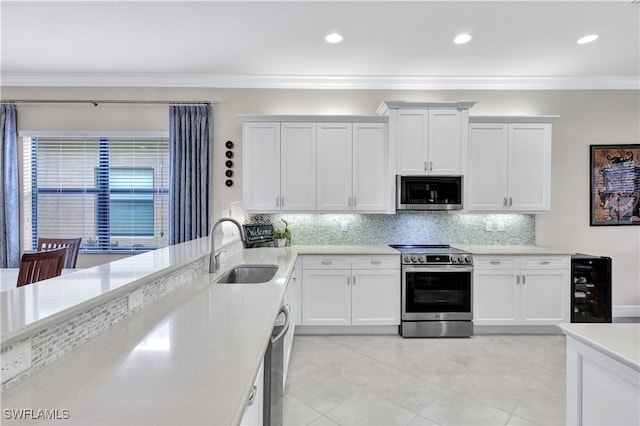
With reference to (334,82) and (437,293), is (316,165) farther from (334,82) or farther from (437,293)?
(437,293)

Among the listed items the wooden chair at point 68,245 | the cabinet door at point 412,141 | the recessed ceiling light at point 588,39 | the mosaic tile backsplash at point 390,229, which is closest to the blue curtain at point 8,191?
the wooden chair at point 68,245

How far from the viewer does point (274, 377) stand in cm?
154

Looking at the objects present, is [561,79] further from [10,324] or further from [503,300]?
[10,324]

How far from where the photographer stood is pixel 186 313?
1307 mm

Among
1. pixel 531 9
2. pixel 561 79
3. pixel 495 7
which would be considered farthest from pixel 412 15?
pixel 561 79

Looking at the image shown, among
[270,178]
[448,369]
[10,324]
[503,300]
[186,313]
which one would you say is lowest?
[448,369]

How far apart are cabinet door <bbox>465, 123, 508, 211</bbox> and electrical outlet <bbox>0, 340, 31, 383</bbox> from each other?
149 inches

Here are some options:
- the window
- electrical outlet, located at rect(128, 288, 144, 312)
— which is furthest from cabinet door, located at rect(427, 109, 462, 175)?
the window

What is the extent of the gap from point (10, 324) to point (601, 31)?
4.47m

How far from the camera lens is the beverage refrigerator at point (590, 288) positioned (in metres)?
3.33

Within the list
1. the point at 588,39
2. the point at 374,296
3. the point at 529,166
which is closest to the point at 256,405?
the point at 374,296

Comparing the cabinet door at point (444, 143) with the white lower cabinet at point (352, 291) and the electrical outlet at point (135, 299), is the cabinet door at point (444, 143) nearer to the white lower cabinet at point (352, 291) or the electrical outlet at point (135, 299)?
the white lower cabinet at point (352, 291)

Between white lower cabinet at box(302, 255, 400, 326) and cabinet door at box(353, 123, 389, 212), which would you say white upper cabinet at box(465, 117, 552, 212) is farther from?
white lower cabinet at box(302, 255, 400, 326)

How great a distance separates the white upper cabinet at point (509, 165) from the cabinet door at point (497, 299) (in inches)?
31.1
